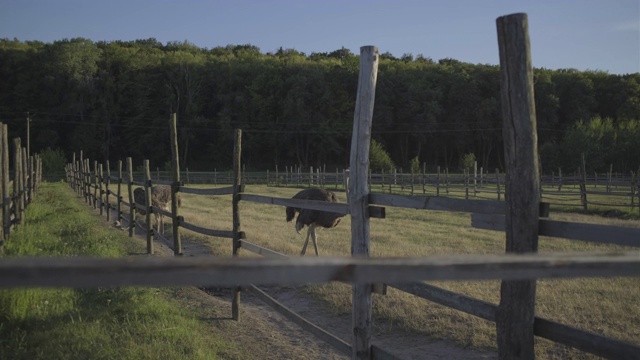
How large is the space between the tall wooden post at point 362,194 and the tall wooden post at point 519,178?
1103 millimetres

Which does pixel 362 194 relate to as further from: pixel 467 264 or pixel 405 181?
pixel 405 181

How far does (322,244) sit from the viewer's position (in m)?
10.7

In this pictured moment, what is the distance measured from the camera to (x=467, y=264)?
1479 mm

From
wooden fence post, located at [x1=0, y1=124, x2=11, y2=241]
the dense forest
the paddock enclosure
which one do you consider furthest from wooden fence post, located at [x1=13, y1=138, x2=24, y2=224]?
the dense forest

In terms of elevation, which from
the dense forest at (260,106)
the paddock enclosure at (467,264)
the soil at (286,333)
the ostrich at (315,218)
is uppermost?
the dense forest at (260,106)

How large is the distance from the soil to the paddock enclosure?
1.27ft

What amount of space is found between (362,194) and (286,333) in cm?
258

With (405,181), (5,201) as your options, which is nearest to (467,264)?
(5,201)

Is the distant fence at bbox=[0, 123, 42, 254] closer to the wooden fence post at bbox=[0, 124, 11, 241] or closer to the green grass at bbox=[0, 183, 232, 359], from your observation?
the wooden fence post at bbox=[0, 124, 11, 241]

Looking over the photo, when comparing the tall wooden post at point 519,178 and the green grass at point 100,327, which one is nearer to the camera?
the tall wooden post at point 519,178

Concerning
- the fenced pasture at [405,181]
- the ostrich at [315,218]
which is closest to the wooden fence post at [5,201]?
the ostrich at [315,218]

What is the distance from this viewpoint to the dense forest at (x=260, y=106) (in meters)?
58.7

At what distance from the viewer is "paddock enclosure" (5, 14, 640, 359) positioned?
129cm

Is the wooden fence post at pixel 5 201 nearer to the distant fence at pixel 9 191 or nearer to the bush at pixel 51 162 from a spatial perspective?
the distant fence at pixel 9 191
